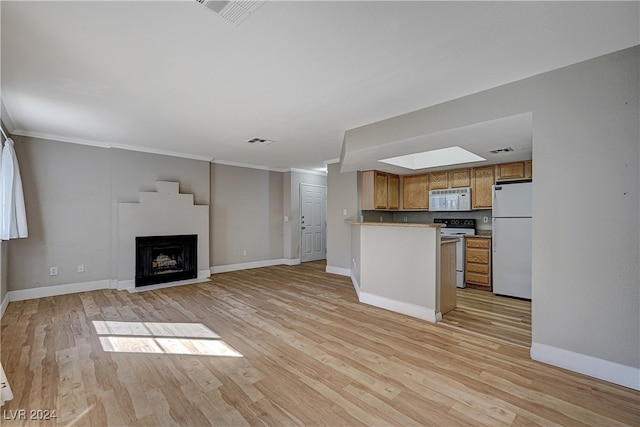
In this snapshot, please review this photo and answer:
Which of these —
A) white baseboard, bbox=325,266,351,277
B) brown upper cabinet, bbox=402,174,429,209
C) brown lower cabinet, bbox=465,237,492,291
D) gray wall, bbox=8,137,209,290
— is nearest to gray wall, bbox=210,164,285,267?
gray wall, bbox=8,137,209,290

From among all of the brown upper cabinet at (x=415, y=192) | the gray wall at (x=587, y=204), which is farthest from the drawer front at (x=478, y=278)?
the gray wall at (x=587, y=204)

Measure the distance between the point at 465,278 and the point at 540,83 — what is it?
3513 millimetres

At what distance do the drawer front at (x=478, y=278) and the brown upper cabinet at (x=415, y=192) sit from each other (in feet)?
5.09

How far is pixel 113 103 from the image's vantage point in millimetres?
3107

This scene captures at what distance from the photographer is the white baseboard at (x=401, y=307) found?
341 centimetres

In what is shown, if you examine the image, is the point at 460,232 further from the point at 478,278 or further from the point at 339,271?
the point at 339,271

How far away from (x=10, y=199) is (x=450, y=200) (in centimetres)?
671

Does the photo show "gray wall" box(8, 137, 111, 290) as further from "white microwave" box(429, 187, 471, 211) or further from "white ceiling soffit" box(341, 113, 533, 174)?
"white microwave" box(429, 187, 471, 211)

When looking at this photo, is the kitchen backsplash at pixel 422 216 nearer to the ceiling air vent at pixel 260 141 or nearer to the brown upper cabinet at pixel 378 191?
the brown upper cabinet at pixel 378 191

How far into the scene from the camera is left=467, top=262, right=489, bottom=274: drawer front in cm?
482

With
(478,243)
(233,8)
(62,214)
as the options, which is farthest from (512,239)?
(62,214)

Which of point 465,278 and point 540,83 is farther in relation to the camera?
point 465,278

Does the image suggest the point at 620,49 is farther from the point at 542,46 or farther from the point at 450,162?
the point at 450,162

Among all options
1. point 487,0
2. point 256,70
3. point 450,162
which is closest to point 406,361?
point 487,0
